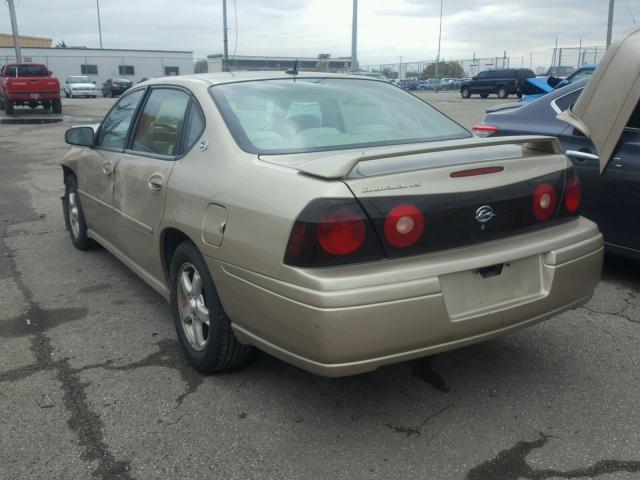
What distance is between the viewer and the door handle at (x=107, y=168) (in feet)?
14.0

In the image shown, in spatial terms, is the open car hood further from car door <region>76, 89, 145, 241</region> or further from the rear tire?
the rear tire

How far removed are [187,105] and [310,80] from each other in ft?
2.55

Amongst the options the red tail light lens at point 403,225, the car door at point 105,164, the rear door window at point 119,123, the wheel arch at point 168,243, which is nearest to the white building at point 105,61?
the car door at point 105,164

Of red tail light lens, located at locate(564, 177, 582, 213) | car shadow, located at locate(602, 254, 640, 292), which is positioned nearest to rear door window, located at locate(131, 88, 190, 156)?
red tail light lens, located at locate(564, 177, 582, 213)

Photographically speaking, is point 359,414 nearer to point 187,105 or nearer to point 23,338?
point 187,105

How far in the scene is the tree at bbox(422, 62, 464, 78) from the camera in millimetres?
52000

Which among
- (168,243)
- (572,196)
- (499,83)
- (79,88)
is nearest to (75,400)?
(168,243)

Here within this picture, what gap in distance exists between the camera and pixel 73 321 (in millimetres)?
4059

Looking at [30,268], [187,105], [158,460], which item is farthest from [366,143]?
[30,268]

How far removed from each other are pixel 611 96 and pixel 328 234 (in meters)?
2.56

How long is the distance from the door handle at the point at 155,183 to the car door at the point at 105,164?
757mm

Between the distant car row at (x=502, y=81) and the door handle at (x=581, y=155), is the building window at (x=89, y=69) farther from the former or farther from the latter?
the door handle at (x=581, y=155)

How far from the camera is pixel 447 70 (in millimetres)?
53594

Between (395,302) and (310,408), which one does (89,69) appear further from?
(395,302)
